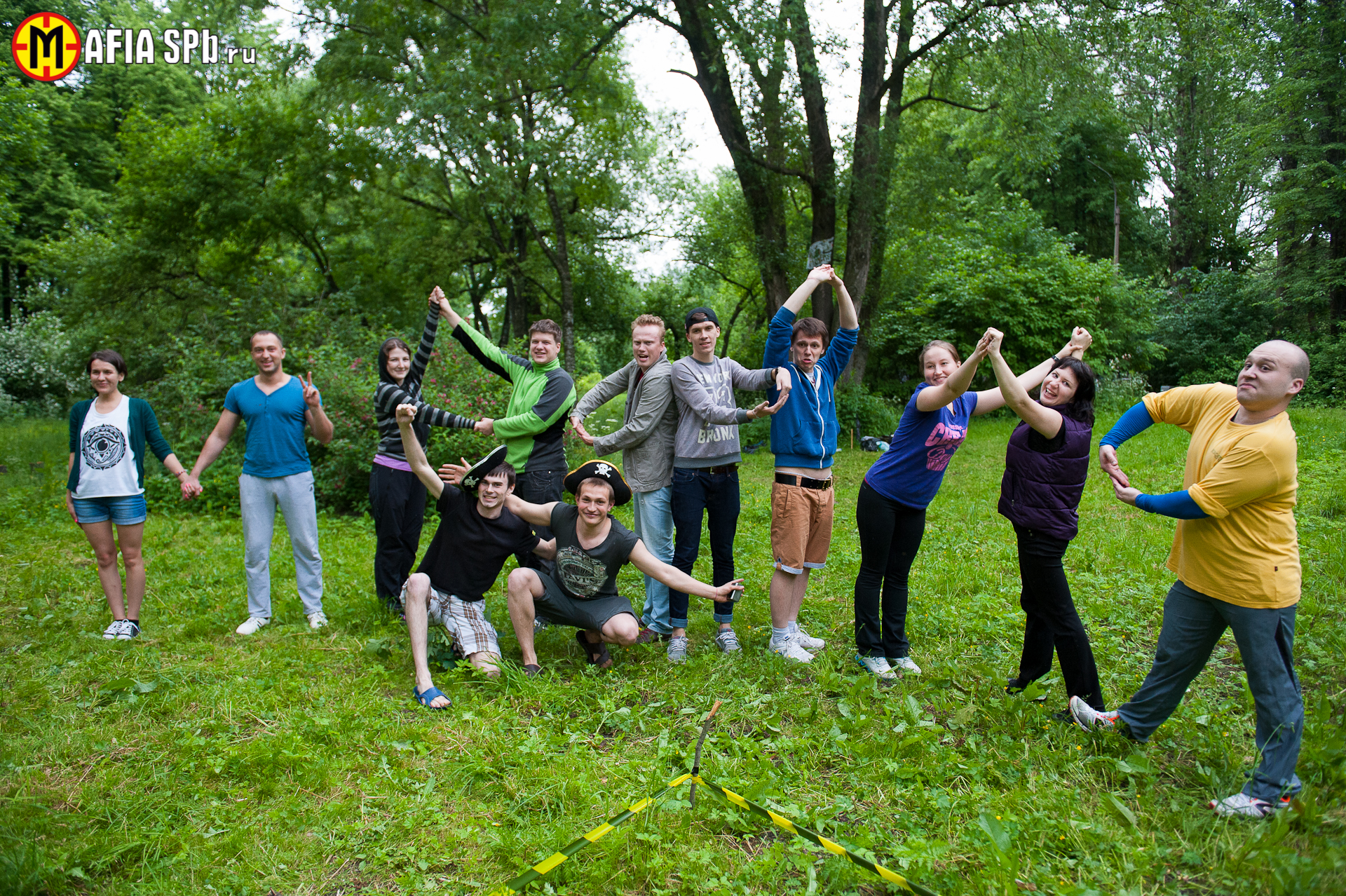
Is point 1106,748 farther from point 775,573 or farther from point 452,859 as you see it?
point 452,859

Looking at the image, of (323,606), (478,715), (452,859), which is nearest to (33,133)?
(323,606)

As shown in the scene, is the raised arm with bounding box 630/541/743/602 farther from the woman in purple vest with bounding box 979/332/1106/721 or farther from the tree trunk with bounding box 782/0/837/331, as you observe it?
the tree trunk with bounding box 782/0/837/331

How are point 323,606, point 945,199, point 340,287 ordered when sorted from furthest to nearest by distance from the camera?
point 340,287 < point 945,199 < point 323,606

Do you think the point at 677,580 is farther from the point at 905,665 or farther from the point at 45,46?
the point at 45,46

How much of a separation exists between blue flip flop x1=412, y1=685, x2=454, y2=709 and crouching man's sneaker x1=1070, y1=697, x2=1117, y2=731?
122 inches

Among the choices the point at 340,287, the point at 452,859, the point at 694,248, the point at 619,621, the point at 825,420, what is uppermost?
the point at 694,248

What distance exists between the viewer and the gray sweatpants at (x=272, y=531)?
536 centimetres

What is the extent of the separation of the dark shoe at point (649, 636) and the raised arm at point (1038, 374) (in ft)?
7.75

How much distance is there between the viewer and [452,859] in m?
2.91

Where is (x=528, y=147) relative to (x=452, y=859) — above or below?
above

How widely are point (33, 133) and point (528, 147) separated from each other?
8561 millimetres

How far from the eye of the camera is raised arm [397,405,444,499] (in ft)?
13.9

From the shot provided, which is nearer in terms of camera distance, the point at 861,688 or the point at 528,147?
the point at 861,688

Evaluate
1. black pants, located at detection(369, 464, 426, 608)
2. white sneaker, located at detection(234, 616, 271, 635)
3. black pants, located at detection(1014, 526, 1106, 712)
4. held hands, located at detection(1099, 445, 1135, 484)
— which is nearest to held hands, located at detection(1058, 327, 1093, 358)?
held hands, located at detection(1099, 445, 1135, 484)
